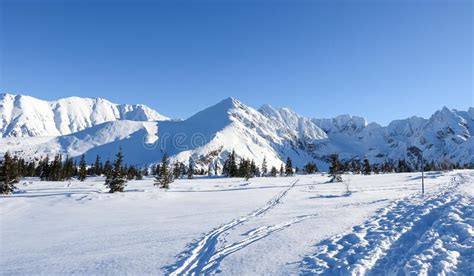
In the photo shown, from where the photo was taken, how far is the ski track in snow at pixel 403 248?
10.1m

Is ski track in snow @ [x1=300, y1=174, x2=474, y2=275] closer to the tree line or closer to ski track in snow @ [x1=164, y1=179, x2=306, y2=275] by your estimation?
ski track in snow @ [x1=164, y1=179, x2=306, y2=275]

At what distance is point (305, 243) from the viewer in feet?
44.6

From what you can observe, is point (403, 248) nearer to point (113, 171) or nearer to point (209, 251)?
point (209, 251)

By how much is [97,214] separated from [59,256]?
46.3 feet

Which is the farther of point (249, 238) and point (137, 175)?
point (137, 175)

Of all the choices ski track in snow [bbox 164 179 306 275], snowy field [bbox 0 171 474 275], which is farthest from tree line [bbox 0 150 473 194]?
ski track in snow [bbox 164 179 306 275]

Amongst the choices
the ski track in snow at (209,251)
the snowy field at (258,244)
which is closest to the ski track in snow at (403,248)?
the snowy field at (258,244)

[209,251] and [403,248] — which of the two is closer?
[403,248]

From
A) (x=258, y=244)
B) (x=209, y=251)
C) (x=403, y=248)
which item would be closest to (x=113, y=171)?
(x=209, y=251)

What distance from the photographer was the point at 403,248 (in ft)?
39.1

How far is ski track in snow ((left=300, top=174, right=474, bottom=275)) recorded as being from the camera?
1005cm

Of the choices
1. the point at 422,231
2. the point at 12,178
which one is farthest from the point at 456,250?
the point at 12,178

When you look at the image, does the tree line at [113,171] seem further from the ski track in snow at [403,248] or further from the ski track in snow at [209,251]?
the ski track in snow at [209,251]

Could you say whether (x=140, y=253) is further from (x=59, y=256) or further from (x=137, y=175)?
(x=137, y=175)
